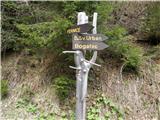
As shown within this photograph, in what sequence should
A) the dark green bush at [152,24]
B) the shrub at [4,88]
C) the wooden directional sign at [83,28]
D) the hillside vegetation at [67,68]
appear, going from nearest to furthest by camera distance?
the wooden directional sign at [83,28] → the hillside vegetation at [67,68] → the shrub at [4,88] → the dark green bush at [152,24]

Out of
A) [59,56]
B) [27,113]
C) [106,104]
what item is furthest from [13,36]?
[106,104]

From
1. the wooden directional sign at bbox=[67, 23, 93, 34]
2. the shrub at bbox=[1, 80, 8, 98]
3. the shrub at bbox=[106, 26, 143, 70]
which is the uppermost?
the wooden directional sign at bbox=[67, 23, 93, 34]

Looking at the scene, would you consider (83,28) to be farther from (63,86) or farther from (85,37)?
(63,86)

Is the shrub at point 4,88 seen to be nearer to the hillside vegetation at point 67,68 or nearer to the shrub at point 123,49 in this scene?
the hillside vegetation at point 67,68

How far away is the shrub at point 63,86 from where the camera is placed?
14.1 ft

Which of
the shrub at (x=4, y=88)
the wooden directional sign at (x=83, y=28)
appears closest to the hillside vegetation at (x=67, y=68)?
the shrub at (x=4, y=88)

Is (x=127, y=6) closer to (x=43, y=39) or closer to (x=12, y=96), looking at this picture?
(x=43, y=39)

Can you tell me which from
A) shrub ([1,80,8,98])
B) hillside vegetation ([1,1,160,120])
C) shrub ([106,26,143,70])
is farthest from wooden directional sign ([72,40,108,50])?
shrub ([1,80,8,98])

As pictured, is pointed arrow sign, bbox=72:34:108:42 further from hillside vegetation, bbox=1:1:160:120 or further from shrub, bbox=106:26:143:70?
shrub, bbox=106:26:143:70

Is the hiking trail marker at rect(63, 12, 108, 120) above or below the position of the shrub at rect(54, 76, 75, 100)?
above

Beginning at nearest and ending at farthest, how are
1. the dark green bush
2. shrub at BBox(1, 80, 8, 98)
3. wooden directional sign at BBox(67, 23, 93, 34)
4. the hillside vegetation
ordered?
wooden directional sign at BBox(67, 23, 93, 34)
the hillside vegetation
shrub at BBox(1, 80, 8, 98)
the dark green bush

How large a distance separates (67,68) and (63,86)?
0.47 meters

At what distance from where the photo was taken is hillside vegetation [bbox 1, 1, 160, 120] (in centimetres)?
428

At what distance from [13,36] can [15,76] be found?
0.81 meters
